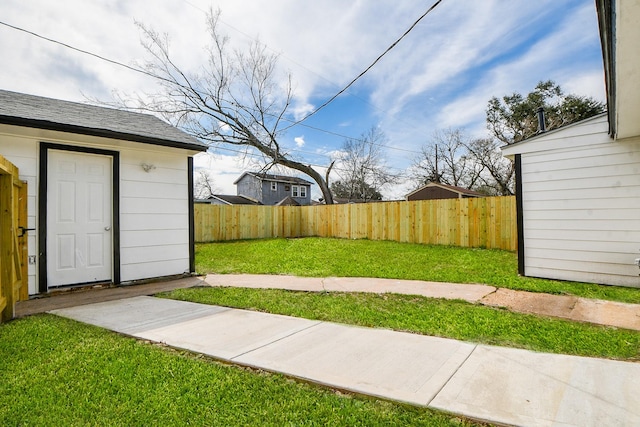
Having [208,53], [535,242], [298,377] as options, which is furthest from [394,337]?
[208,53]

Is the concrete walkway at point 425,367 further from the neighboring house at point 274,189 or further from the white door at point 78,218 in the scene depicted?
the neighboring house at point 274,189

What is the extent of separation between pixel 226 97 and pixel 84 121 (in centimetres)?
1081

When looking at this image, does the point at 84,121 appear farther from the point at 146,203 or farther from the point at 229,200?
the point at 229,200

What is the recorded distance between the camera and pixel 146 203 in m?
5.39

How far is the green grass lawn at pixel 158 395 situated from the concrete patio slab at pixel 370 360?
0.12 meters

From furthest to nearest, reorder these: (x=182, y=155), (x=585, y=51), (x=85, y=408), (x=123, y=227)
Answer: (x=585, y=51)
(x=182, y=155)
(x=123, y=227)
(x=85, y=408)

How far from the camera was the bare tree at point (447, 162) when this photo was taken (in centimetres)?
2456

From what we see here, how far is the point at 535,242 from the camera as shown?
17.3 ft

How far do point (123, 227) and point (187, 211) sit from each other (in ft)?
3.62

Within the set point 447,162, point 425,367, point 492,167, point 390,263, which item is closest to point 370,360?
point 425,367

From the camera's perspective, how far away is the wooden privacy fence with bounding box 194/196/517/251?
845cm

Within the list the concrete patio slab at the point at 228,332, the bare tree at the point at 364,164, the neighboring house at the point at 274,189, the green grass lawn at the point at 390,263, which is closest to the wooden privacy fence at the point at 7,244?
the concrete patio slab at the point at 228,332

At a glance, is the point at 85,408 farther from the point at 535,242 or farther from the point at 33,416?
the point at 535,242

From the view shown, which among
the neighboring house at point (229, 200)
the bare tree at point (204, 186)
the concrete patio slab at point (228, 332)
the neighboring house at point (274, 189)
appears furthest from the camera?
the bare tree at point (204, 186)
